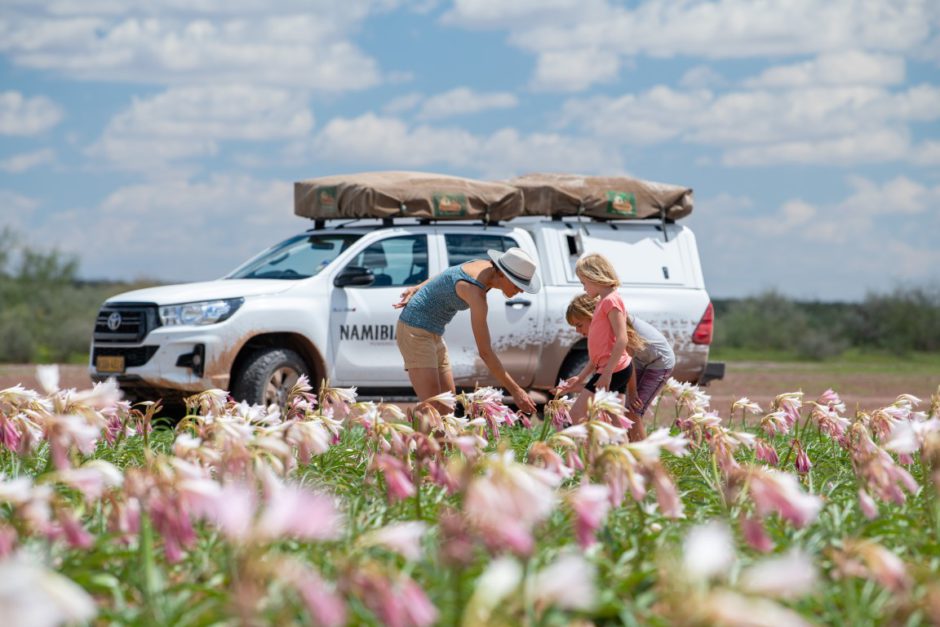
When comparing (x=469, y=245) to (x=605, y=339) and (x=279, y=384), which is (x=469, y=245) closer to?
(x=279, y=384)

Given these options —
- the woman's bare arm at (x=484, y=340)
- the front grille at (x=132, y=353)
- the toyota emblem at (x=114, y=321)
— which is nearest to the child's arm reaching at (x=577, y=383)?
the woman's bare arm at (x=484, y=340)

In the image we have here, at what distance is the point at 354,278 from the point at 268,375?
1.21 m

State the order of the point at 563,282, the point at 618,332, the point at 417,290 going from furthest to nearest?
the point at 563,282
the point at 417,290
the point at 618,332

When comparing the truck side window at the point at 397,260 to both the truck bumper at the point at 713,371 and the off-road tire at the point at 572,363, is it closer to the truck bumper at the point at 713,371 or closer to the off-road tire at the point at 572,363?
the off-road tire at the point at 572,363

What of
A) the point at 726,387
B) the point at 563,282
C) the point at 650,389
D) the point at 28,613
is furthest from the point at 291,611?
the point at 726,387

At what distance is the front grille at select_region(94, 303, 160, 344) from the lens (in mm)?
12008

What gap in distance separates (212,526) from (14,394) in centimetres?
203

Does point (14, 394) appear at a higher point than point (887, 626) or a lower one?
higher

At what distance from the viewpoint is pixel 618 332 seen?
27.1ft

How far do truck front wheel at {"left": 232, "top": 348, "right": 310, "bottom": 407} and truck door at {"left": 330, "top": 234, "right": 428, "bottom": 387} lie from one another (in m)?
0.43

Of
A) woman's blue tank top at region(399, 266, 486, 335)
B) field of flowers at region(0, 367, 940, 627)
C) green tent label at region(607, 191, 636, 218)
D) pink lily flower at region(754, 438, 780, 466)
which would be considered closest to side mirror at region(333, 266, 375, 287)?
green tent label at region(607, 191, 636, 218)

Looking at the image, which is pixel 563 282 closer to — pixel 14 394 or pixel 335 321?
pixel 335 321

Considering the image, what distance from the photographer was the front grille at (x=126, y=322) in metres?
12.0

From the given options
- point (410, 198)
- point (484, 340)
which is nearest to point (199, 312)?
point (410, 198)
